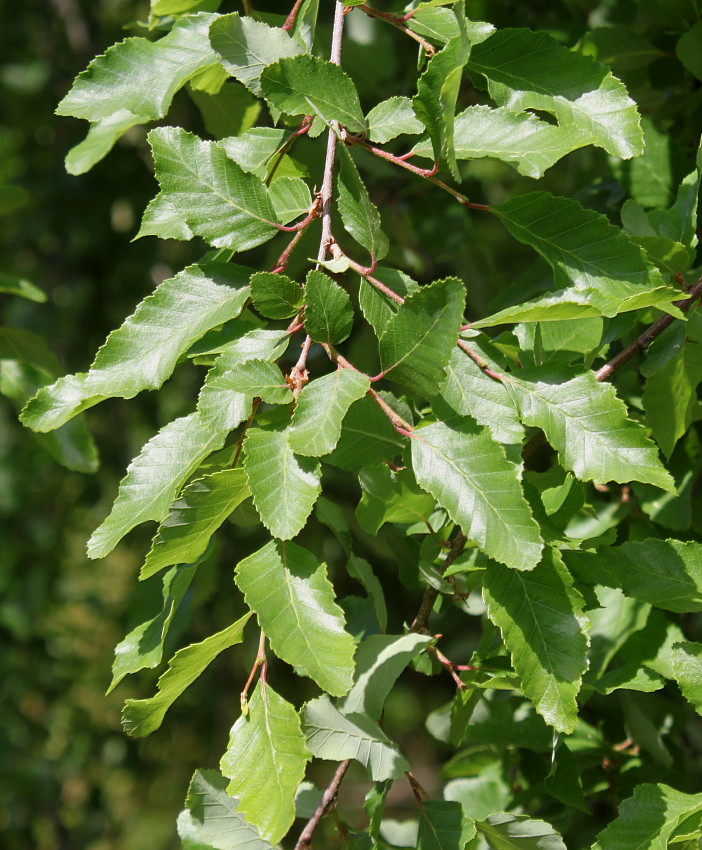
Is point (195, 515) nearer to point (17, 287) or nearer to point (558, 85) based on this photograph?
point (558, 85)

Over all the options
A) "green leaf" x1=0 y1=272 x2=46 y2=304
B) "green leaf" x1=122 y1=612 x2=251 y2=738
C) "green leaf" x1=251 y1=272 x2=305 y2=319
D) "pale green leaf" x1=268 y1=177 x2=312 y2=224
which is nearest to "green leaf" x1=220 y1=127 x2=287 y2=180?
"pale green leaf" x1=268 y1=177 x2=312 y2=224

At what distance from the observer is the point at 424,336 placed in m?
0.65

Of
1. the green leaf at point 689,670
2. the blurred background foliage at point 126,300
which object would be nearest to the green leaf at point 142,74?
the blurred background foliage at point 126,300

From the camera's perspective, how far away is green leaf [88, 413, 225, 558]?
688mm

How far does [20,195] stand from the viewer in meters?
1.31

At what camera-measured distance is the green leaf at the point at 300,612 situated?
2.08 feet

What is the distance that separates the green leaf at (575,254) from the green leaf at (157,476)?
0.23 metres

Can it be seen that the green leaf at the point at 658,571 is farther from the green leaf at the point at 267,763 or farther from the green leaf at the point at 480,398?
the green leaf at the point at 267,763

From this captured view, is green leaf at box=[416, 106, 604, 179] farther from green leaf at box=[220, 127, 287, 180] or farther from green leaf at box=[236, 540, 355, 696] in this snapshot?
green leaf at box=[236, 540, 355, 696]

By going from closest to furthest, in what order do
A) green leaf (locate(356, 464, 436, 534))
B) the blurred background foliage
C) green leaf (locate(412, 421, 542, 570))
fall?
green leaf (locate(412, 421, 542, 570)), green leaf (locate(356, 464, 436, 534)), the blurred background foliage

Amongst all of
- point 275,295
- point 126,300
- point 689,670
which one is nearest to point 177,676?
point 275,295

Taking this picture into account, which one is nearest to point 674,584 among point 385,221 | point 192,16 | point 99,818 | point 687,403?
point 687,403

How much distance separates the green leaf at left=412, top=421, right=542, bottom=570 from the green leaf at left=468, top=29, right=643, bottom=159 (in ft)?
0.89

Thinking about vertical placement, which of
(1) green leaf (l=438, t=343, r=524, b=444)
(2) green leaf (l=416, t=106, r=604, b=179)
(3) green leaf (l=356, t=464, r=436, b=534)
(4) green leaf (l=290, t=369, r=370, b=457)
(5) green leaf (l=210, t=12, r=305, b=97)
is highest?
(5) green leaf (l=210, t=12, r=305, b=97)
